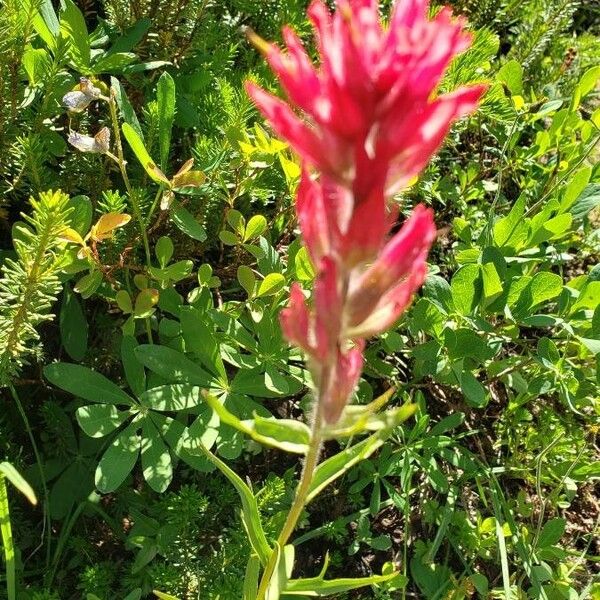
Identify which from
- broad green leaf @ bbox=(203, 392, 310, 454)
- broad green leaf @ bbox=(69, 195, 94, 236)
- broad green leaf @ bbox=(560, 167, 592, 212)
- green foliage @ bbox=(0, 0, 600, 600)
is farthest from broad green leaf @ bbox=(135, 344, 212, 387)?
broad green leaf @ bbox=(560, 167, 592, 212)

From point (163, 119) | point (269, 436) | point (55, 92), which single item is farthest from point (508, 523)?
point (55, 92)

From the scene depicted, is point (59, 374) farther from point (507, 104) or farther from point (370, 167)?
point (507, 104)

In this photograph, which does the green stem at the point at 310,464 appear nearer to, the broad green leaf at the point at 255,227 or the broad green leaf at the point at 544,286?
the broad green leaf at the point at 255,227

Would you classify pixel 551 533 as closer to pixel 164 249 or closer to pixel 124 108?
pixel 164 249

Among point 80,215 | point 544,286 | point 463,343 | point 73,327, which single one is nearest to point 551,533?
point 463,343

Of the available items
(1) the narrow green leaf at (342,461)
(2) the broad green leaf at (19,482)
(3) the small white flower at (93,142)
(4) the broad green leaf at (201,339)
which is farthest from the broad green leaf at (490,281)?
(2) the broad green leaf at (19,482)

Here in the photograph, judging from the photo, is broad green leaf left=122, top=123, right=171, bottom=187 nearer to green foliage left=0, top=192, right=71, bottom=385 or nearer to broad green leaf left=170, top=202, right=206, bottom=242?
broad green leaf left=170, top=202, right=206, bottom=242
